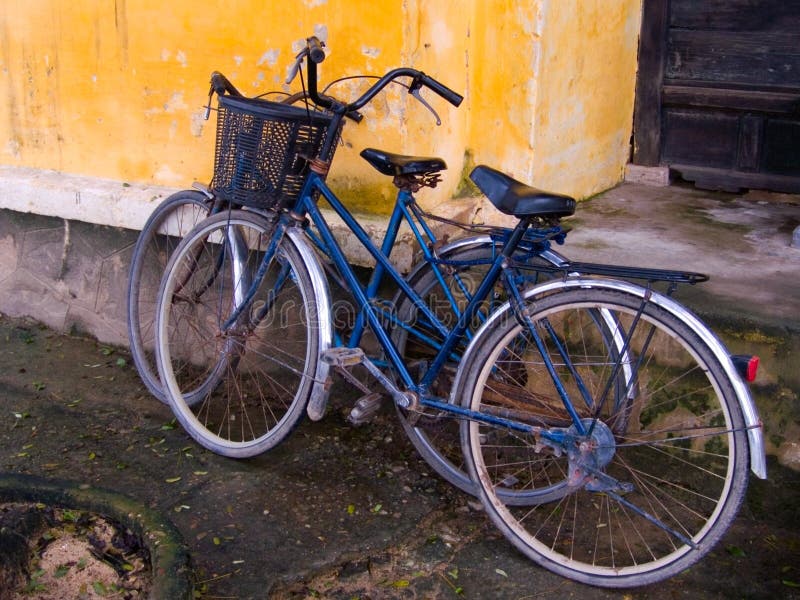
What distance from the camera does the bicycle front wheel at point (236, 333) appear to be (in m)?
3.66

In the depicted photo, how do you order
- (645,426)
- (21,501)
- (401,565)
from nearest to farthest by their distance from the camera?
(21,501), (401,565), (645,426)

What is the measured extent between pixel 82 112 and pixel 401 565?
2913mm

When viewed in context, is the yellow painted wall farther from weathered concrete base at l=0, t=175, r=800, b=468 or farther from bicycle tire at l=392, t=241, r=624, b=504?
bicycle tire at l=392, t=241, r=624, b=504

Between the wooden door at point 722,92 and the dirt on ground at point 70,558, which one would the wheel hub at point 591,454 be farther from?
the wooden door at point 722,92

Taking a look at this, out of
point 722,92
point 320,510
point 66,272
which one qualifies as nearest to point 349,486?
point 320,510

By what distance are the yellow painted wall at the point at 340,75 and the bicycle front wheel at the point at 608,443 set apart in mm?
Answer: 1106

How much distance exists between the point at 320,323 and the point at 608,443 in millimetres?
1113

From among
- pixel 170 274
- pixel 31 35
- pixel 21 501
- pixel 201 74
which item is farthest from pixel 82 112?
pixel 21 501

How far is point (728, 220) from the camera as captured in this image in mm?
4773

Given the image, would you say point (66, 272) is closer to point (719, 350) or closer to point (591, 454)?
point (591, 454)

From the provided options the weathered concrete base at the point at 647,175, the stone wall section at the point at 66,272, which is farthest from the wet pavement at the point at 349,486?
the weathered concrete base at the point at 647,175

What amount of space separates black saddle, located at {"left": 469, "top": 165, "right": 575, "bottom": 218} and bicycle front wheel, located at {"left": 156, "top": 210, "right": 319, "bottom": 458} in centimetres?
81

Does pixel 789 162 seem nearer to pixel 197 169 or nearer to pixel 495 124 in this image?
pixel 495 124

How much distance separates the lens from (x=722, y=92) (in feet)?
16.9
